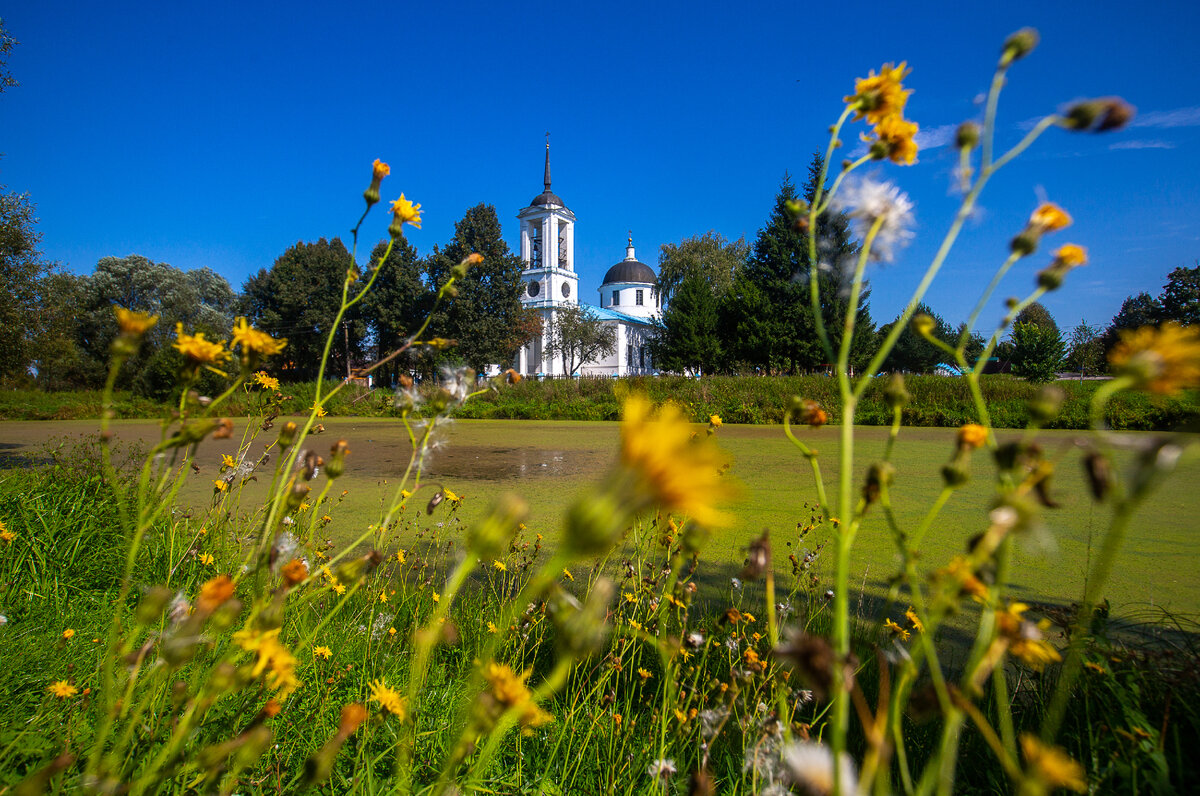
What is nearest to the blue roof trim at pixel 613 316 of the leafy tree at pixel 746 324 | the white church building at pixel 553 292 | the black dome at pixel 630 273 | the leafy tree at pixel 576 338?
the white church building at pixel 553 292

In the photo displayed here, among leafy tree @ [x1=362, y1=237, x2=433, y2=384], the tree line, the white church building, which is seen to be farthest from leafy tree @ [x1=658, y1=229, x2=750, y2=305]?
leafy tree @ [x1=362, y1=237, x2=433, y2=384]

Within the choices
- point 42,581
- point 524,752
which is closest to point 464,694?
point 524,752

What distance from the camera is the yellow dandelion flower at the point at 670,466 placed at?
0.22 m

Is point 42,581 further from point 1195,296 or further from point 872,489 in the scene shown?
point 1195,296

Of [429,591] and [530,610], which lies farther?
[429,591]

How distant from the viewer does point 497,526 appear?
26 cm

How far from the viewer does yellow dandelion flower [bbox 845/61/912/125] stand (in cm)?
45

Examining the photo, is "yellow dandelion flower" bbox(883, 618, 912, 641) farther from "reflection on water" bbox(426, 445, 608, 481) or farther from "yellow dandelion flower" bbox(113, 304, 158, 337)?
"reflection on water" bbox(426, 445, 608, 481)

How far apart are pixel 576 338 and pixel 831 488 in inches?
813

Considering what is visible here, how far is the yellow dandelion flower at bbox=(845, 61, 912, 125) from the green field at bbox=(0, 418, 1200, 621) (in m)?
0.26

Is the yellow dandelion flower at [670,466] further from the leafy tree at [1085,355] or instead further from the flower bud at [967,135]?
the leafy tree at [1085,355]

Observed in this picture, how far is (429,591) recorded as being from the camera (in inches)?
70.1

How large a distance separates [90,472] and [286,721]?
2.15 m

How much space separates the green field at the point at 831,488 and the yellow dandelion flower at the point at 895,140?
0.78 feet
